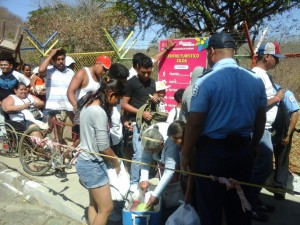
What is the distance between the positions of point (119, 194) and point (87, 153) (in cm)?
55

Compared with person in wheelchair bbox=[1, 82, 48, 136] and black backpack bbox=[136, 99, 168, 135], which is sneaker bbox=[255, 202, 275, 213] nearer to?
black backpack bbox=[136, 99, 168, 135]

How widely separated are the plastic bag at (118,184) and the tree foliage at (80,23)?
43.2ft

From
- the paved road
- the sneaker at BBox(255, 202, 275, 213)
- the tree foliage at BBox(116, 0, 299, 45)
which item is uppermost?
the tree foliage at BBox(116, 0, 299, 45)

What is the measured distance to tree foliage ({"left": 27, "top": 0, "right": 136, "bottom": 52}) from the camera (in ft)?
51.3

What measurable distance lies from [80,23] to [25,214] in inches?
553

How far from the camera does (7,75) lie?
5504 millimetres

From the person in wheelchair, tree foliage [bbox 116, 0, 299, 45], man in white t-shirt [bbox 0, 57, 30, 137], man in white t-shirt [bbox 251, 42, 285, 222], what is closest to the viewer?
man in white t-shirt [bbox 251, 42, 285, 222]

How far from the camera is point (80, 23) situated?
16562 millimetres

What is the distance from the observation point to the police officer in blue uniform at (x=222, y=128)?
228cm

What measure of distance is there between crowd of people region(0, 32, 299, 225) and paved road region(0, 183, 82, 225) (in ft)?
2.84

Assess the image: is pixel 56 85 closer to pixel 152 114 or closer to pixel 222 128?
pixel 152 114

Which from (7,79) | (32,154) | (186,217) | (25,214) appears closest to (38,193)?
(25,214)

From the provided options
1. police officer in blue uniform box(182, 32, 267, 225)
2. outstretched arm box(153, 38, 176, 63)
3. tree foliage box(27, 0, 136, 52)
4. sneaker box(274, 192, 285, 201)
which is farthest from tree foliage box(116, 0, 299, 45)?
police officer in blue uniform box(182, 32, 267, 225)

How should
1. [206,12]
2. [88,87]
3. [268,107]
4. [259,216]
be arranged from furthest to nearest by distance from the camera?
[206,12] → [88,87] → [259,216] → [268,107]
